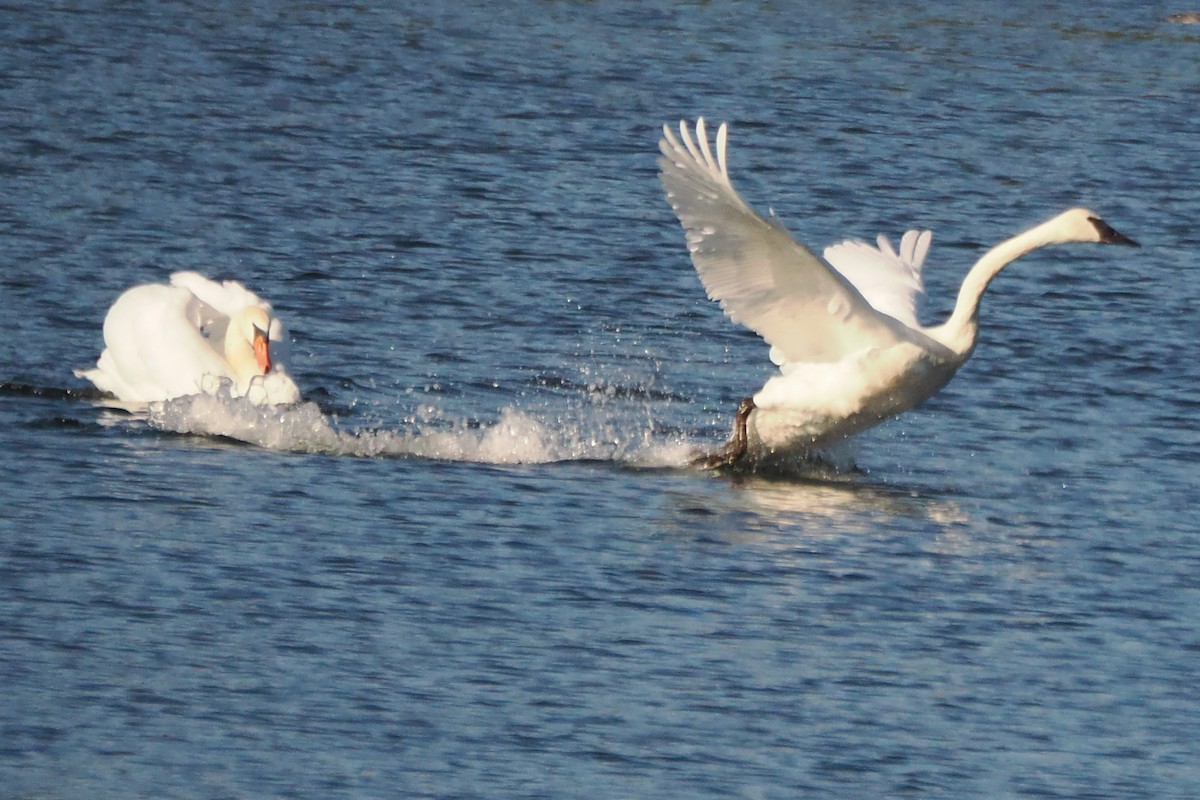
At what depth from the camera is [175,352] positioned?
1124 centimetres

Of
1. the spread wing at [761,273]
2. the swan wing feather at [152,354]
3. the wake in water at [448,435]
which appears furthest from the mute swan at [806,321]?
the swan wing feather at [152,354]

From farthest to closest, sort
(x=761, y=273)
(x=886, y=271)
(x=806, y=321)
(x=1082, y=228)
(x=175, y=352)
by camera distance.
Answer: (x=886, y=271)
(x=175, y=352)
(x=1082, y=228)
(x=806, y=321)
(x=761, y=273)

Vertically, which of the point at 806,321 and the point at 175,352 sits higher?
the point at 806,321

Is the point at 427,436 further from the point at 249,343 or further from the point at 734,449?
the point at 734,449

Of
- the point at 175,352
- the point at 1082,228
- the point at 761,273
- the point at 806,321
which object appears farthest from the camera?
the point at 175,352

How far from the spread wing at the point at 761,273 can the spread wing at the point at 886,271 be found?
2.38 ft

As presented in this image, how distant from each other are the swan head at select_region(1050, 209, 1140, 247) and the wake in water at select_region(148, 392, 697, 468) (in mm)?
1875

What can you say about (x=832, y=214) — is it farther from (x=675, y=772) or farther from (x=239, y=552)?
(x=675, y=772)

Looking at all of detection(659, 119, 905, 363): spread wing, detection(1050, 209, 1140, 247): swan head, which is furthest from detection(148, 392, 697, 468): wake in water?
detection(1050, 209, 1140, 247): swan head

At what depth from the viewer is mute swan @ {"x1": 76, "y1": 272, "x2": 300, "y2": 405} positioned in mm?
11000

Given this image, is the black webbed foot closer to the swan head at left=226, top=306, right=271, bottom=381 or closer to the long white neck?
the long white neck

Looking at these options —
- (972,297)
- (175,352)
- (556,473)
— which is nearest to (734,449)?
(556,473)

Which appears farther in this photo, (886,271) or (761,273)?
(886,271)

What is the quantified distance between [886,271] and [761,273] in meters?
1.78
